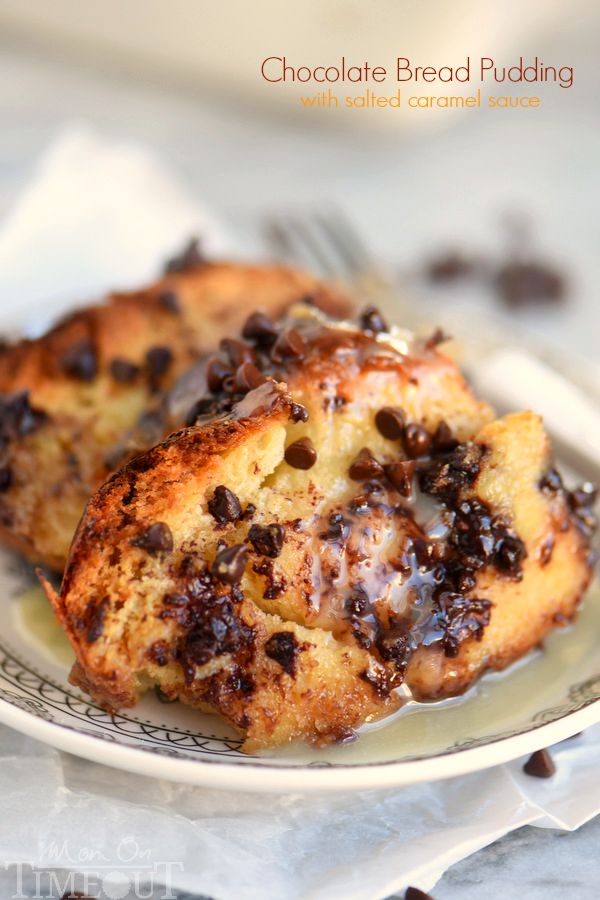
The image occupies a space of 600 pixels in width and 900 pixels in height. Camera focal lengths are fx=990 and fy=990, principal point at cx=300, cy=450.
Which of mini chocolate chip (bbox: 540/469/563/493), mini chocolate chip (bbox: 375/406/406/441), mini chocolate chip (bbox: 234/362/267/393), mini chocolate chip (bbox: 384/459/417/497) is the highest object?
mini chocolate chip (bbox: 234/362/267/393)

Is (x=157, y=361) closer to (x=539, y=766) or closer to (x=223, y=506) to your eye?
(x=223, y=506)

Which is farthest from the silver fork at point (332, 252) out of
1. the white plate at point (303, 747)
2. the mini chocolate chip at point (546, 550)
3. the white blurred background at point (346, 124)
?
the white plate at point (303, 747)

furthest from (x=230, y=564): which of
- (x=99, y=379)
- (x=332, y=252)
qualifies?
(x=332, y=252)

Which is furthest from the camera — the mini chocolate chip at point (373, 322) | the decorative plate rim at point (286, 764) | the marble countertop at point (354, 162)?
the marble countertop at point (354, 162)

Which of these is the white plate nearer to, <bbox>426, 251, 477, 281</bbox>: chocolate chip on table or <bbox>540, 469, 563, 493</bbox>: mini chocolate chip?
<bbox>540, 469, 563, 493</bbox>: mini chocolate chip

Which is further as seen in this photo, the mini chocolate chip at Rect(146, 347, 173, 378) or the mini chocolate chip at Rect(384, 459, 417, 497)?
the mini chocolate chip at Rect(146, 347, 173, 378)

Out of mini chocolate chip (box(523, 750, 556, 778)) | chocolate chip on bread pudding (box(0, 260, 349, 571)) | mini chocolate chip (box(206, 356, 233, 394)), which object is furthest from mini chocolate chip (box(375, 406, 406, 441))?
mini chocolate chip (box(523, 750, 556, 778))

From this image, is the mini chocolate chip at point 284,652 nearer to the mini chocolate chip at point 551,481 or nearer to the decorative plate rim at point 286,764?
the decorative plate rim at point 286,764
